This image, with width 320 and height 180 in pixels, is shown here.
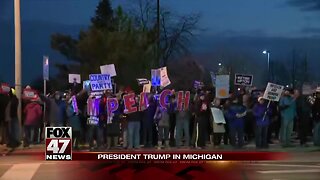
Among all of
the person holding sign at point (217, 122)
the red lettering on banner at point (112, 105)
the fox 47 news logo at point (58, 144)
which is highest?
the fox 47 news logo at point (58, 144)

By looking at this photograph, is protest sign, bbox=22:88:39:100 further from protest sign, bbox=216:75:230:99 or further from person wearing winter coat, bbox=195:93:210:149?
protest sign, bbox=216:75:230:99

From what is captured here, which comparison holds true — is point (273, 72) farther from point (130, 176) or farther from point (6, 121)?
point (130, 176)

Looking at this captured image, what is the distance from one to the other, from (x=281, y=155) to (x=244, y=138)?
14.2m

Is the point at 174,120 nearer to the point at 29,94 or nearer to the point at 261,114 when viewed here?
the point at 261,114

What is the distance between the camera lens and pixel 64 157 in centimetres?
448

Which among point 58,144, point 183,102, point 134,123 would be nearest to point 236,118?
point 183,102

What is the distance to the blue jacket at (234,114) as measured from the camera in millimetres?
17656

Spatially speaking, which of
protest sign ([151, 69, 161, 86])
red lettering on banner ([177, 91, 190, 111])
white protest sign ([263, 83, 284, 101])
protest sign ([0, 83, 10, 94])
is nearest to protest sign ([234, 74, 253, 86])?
white protest sign ([263, 83, 284, 101])

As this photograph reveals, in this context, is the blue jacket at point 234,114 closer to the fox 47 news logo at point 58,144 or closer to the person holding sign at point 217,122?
the person holding sign at point 217,122

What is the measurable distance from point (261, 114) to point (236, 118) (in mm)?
737

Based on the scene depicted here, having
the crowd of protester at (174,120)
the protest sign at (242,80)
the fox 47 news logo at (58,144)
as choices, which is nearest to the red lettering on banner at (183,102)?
the crowd of protester at (174,120)

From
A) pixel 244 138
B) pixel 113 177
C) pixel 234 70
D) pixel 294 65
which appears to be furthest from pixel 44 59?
pixel 294 65

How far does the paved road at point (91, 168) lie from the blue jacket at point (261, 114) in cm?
120

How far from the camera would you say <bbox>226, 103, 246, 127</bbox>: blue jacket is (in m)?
Result: 17.7
